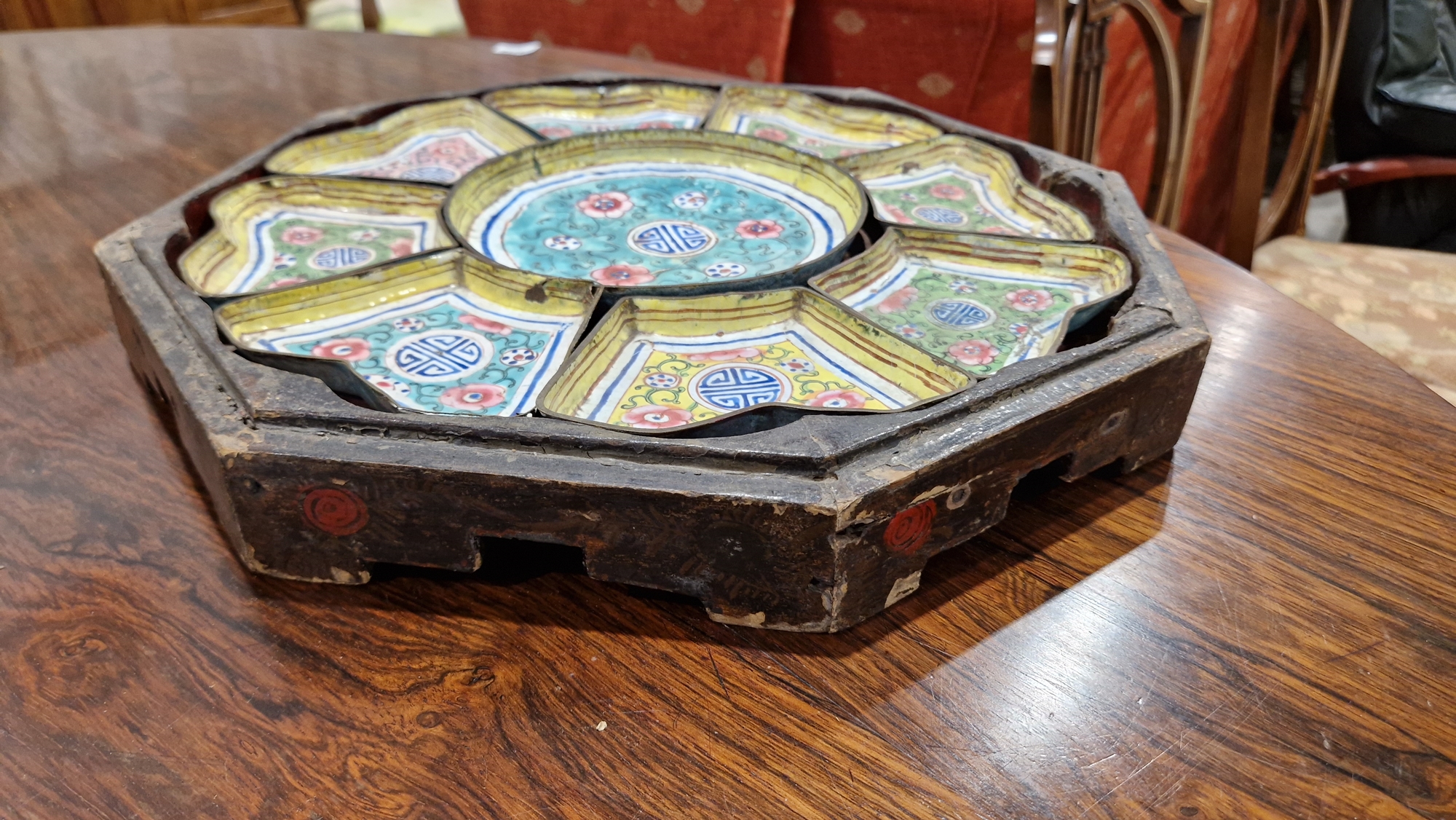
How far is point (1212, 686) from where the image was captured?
840 millimetres

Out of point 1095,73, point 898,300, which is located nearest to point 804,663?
point 898,300

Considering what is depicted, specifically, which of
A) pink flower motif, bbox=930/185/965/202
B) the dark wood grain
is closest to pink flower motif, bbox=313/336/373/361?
pink flower motif, bbox=930/185/965/202

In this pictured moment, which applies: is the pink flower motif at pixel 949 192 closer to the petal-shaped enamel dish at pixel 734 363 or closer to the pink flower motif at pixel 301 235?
the petal-shaped enamel dish at pixel 734 363

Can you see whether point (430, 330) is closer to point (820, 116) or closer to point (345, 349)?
point (345, 349)

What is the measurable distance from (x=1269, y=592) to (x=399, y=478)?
748mm

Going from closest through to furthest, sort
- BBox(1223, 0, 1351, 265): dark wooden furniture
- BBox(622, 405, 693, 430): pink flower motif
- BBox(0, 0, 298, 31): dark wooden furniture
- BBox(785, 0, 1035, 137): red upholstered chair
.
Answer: BBox(622, 405, 693, 430): pink flower motif
BBox(1223, 0, 1351, 265): dark wooden furniture
BBox(785, 0, 1035, 137): red upholstered chair
BBox(0, 0, 298, 31): dark wooden furniture

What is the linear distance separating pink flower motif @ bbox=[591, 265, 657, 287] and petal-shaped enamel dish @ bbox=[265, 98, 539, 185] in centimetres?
32

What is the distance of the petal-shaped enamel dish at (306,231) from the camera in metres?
1.26

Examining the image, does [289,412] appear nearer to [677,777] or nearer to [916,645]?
[677,777]

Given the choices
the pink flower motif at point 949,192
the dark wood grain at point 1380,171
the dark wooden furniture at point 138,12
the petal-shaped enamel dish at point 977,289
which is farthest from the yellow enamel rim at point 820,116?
the dark wooden furniture at point 138,12

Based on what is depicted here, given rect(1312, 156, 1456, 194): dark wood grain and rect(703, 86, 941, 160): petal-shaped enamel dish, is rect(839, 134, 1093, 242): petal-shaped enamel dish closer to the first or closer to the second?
rect(703, 86, 941, 160): petal-shaped enamel dish

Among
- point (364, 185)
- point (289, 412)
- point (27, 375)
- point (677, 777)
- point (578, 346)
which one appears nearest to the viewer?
point (677, 777)

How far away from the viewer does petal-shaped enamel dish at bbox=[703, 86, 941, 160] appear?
5.21 feet

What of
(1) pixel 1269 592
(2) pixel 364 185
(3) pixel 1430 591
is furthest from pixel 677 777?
(2) pixel 364 185
